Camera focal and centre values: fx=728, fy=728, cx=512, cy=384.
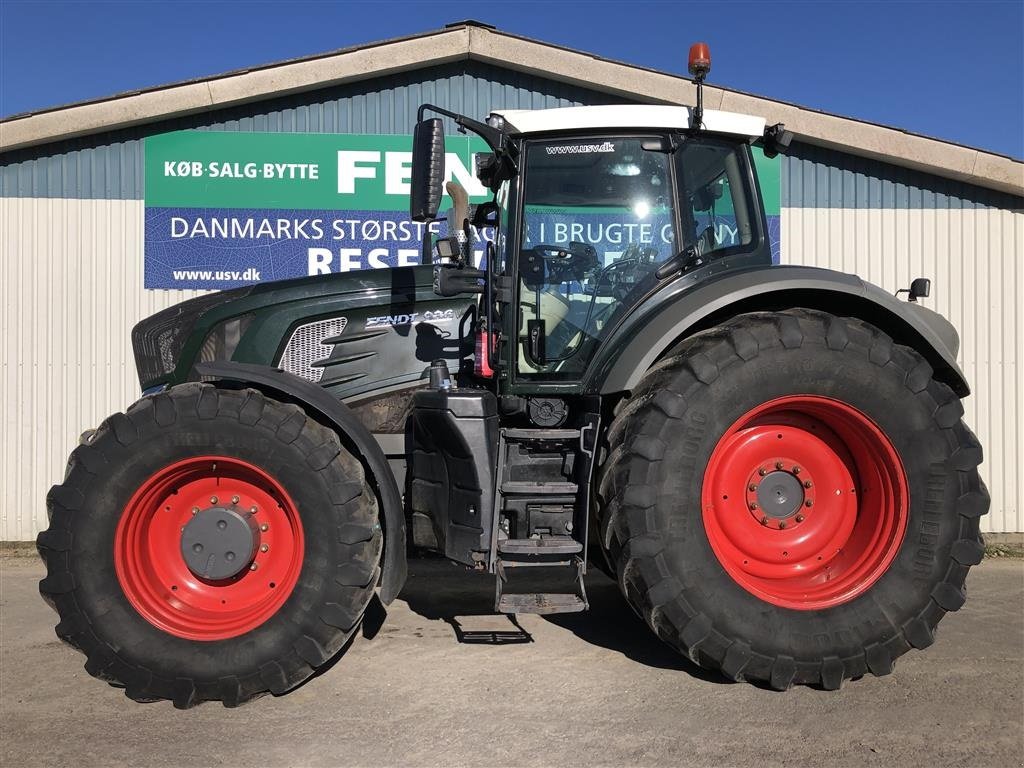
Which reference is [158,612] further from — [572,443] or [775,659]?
[775,659]

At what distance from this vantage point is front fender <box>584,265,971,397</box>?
3.07 meters

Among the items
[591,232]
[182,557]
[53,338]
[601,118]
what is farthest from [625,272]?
[53,338]

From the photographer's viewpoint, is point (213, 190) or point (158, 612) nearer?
point (158, 612)

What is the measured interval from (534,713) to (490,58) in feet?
16.8

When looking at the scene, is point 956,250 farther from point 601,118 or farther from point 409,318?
point 409,318

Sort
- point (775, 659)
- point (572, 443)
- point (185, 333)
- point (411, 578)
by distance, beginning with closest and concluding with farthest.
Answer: point (775, 659) < point (572, 443) < point (185, 333) < point (411, 578)

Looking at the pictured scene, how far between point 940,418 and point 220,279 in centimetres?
536

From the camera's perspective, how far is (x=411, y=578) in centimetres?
497

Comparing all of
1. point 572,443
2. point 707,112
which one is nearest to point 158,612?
point 572,443

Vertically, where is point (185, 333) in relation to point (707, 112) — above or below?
below

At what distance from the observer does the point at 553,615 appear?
406cm

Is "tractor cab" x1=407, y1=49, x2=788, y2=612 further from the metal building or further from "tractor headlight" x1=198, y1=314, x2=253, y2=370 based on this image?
the metal building

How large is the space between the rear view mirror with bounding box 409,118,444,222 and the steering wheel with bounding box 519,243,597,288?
631mm

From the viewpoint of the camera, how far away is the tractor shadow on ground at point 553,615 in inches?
136
